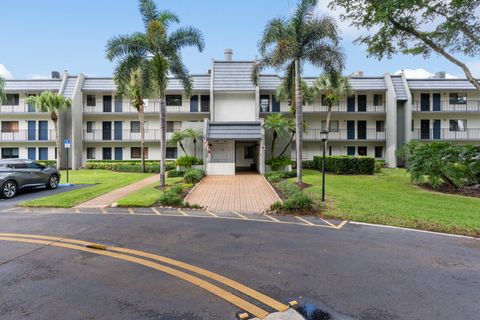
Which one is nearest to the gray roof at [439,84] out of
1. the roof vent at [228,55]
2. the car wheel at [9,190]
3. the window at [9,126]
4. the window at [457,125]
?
the window at [457,125]

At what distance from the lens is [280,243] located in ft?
21.2

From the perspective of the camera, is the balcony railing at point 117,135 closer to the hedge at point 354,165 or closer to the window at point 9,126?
the window at point 9,126

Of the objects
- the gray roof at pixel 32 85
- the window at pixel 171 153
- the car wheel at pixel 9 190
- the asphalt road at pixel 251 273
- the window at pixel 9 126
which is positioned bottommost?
the asphalt road at pixel 251 273

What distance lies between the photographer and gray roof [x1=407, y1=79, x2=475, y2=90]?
97.4 ft

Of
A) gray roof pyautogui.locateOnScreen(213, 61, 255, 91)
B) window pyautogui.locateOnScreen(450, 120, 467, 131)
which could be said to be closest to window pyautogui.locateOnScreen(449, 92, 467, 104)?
window pyautogui.locateOnScreen(450, 120, 467, 131)

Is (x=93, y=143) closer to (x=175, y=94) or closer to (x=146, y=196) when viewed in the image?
(x=175, y=94)

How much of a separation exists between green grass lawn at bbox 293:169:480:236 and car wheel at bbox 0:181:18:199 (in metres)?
13.8

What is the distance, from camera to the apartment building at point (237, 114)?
29609 millimetres

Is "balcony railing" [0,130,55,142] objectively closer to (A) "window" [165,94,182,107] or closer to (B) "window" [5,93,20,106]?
(B) "window" [5,93,20,106]

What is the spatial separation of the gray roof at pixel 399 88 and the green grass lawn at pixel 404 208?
17149mm

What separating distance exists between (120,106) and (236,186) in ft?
68.6

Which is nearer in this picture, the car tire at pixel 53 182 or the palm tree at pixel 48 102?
the car tire at pixel 53 182

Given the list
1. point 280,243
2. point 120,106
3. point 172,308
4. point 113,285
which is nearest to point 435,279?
point 280,243

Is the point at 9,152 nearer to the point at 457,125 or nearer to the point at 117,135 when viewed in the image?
the point at 117,135
